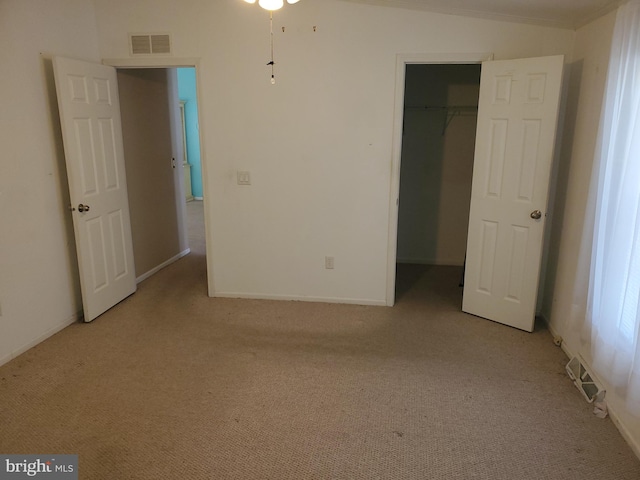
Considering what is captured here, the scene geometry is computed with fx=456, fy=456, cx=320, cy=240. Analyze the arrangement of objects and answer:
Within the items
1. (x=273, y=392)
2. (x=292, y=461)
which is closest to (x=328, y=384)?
(x=273, y=392)

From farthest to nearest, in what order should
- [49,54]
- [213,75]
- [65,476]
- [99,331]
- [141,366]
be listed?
[213,75], [99,331], [49,54], [141,366], [65,476]

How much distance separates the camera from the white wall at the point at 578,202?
8.96 ft

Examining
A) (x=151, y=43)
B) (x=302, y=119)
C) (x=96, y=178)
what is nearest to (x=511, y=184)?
(x=302, y=119)

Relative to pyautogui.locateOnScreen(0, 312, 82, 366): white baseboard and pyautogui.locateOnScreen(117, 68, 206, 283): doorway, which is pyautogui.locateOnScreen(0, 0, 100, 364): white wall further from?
pyautogui.locateOnScreen(117, 68, 206, 283): doorway

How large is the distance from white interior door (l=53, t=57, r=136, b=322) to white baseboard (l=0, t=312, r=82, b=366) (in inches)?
4.6

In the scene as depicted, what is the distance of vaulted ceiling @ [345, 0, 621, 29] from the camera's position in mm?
2791

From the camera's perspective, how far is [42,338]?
3.25 metres

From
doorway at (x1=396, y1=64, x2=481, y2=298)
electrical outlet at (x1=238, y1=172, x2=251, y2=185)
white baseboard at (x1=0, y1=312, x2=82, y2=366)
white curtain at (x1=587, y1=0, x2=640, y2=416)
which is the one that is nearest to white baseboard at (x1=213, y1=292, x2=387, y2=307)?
doorway at (x1=396, y1=64, x2=481, y2=298)

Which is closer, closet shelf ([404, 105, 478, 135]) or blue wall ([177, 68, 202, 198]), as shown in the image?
closet shelf ([404, 105, 478, 135])

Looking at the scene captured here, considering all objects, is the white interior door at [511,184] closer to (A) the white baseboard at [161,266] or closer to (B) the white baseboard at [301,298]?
Result: (B) the white baseboard at [301,298]

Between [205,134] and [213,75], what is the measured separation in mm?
474

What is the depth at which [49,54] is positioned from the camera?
3.20 m

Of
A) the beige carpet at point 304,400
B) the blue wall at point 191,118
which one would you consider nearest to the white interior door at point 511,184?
the beige carpet at point 304,400

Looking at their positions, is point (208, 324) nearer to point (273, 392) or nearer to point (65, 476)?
point (273, 392)
